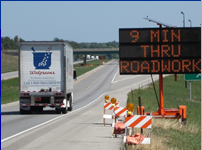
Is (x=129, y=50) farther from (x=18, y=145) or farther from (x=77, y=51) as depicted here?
(x=77, y=51)

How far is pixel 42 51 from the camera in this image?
2367 cm

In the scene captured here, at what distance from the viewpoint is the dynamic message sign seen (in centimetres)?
1439

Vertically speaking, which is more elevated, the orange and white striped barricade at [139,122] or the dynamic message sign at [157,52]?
the dynamic message sign at [157,52]

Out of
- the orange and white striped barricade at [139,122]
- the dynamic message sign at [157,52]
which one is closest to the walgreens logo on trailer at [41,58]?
the dynamic message sign at [157,52]

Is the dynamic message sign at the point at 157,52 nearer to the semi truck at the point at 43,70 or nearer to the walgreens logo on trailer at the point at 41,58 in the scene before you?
the semi truck at the point at 43,70

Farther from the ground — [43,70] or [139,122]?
[43,70]

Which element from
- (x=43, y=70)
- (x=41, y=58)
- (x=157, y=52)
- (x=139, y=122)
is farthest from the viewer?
(x=43, y=70)

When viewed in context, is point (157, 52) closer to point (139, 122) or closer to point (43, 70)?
point (139, 122)

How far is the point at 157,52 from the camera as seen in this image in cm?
1451

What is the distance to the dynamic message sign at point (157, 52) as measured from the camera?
566 inches

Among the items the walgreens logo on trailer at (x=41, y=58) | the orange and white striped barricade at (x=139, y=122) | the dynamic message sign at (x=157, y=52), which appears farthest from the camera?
the walgreens logo on trailer at (x=41, y=58)

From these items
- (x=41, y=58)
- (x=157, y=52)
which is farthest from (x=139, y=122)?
(x=41, y=58)

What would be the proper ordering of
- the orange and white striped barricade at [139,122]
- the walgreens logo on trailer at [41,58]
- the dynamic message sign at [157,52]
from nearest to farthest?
the orange and white striped barricade at [139,122] < the dynamic message sign at [157,52] < the walgreens logo on trailer at [41,58]

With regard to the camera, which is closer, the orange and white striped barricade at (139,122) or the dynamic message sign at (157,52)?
the orange and white striped barricade at (139,122)
